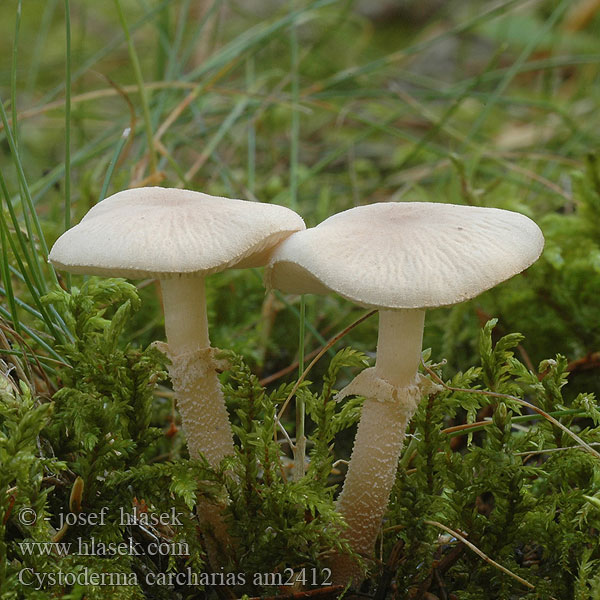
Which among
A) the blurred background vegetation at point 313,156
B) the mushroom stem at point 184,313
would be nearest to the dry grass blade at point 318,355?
the mushroom stem at point 184,313

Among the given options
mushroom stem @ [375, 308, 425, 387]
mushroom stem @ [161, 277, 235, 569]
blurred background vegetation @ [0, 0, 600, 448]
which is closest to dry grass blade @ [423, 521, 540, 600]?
mushroom stem @ [375, 308, 425, 387]

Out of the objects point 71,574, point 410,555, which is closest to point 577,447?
point 410,555

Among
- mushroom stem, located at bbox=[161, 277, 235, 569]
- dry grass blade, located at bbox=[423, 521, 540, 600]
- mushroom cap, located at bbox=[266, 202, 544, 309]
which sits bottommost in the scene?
dry grass blade, located at bbox=[423, 521, 540, 600]

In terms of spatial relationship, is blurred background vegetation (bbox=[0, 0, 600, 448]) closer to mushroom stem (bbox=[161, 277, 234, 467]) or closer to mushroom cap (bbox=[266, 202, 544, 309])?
mushroom cap (bbox=[266, 202, 544, 309])

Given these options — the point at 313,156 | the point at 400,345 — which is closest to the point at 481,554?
the point at 400,345

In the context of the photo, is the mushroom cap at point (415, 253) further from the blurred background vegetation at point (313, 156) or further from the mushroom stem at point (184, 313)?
the blurred background vegetation at point (313, 156)

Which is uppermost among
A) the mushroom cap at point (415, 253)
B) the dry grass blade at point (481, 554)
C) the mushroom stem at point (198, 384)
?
the mushroom cap at point (415, 253)

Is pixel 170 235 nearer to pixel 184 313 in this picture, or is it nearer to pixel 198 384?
pixel 184 313
